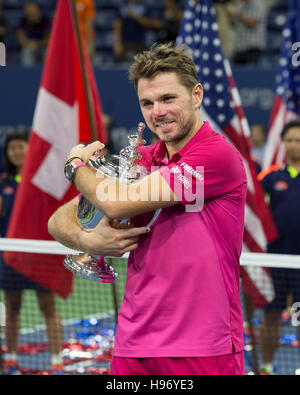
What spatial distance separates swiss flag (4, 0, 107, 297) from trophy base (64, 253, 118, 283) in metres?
3.27

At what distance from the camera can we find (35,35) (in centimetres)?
1380

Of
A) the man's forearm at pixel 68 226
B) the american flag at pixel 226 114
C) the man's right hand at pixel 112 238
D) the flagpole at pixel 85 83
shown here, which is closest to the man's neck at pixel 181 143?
the man's right hand at pixel 112 238

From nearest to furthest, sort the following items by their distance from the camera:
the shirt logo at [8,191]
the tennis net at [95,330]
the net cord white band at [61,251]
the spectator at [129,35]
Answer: the net cord white band at [61,251] < the tennis net at [95,330] < the shirt logo at [8,191] < the spectator at [129,35]

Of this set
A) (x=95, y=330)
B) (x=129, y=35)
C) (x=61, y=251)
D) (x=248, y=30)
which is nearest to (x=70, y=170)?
(x=61, y=251)

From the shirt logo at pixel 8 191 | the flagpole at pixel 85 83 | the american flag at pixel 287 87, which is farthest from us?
the american flag at pixel 287 87

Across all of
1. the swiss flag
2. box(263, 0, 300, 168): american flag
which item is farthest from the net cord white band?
box(263, 0, 300, 168): american flag

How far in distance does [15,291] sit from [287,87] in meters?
3.66

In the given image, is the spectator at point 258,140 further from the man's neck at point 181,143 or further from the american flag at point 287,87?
the man's neck at point 181,143

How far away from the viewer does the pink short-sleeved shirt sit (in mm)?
3004

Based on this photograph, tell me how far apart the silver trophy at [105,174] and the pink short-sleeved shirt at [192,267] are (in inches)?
6.2

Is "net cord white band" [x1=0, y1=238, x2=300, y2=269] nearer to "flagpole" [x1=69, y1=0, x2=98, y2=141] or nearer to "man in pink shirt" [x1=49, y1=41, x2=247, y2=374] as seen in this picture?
"flagpole" [x1=69, y1=0, x2=98, y2=141]

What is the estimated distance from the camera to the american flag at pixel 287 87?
8.20 metres
